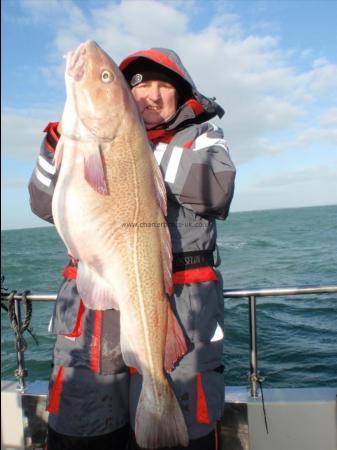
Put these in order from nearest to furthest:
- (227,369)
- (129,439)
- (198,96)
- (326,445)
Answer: (129,439) < (198,96) < (326,445) < (227,369)

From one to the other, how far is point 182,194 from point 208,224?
316 millimetres

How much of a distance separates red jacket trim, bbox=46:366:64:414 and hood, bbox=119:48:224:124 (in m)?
1.92

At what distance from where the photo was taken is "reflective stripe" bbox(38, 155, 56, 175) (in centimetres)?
228

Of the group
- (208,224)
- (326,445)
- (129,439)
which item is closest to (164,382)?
(129,439)

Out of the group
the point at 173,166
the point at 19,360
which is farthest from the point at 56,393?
the point at 173,166

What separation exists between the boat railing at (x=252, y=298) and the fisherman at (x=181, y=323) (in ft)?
2.15

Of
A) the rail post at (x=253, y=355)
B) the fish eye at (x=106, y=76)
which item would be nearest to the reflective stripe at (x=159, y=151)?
the fish eye at (x=106, y=76)

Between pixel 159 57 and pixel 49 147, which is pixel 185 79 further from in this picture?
pixel 49 147

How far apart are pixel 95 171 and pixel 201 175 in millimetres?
627

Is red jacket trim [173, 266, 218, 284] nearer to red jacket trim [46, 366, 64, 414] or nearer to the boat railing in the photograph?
the boat railing

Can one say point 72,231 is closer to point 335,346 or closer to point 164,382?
point 164,382

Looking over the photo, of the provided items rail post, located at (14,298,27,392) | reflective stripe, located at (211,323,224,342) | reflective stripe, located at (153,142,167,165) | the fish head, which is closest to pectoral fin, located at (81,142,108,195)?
the fish head

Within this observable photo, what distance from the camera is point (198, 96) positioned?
2.76 m

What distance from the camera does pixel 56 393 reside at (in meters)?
2.27
